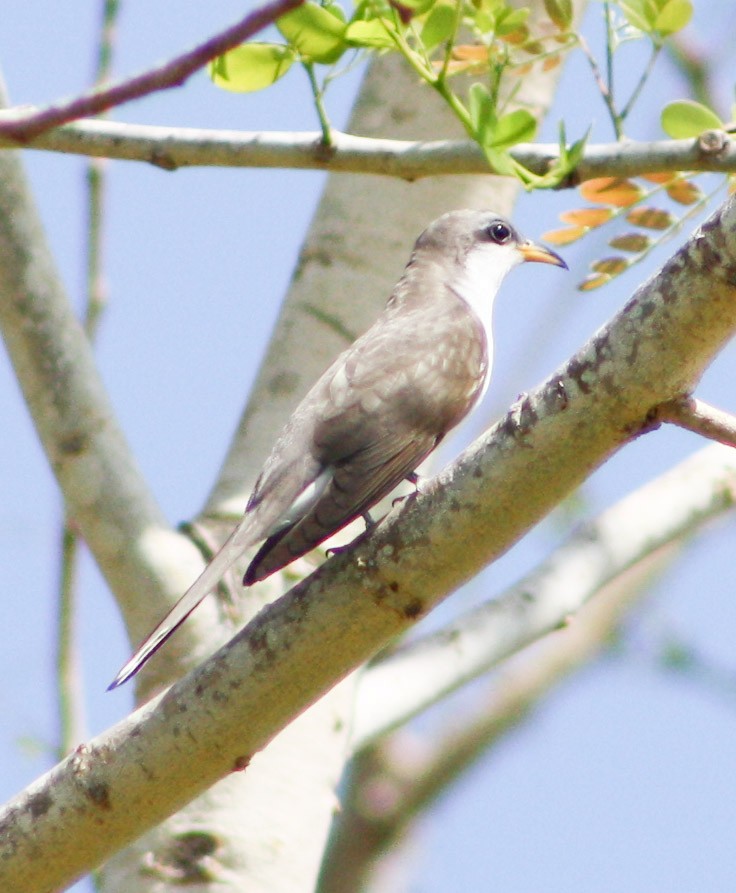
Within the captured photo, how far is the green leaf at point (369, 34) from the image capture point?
2.55m

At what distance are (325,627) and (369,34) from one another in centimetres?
122

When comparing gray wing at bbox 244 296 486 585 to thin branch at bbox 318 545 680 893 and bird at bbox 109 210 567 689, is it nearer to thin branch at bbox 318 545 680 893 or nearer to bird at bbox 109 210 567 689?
bird at bbox 109 210 567 689

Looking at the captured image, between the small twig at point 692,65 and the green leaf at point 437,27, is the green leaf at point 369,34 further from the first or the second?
the small twig at point 692,65

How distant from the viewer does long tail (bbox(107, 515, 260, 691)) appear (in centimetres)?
312

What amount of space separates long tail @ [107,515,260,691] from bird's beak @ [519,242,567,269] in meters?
2.22

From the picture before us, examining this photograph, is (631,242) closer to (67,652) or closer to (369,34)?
(369,34)

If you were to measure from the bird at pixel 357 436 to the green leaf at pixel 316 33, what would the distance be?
1232 millimetres

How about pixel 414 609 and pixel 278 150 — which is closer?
pixel 414 609

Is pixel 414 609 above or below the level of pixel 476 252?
below

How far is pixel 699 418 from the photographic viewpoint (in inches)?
105

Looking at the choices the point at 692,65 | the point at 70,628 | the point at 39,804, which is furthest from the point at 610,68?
the point at 692,65

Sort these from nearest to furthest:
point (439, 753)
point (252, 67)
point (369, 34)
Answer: point (369, 34) < point (252, 67) < point (439, 753)

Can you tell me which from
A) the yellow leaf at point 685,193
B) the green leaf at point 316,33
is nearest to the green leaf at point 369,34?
the green leaf at point 316,33

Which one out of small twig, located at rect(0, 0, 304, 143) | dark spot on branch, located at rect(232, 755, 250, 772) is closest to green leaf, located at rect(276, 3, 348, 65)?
small twig, located at rect(0, 0, 304, 143)
